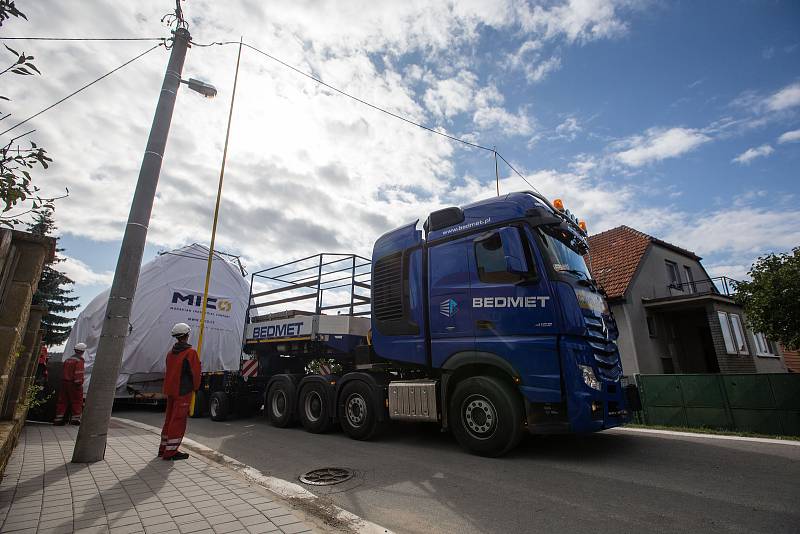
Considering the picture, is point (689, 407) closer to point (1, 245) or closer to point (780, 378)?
point (780, 378)

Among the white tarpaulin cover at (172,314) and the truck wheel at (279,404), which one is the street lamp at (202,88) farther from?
the white tarpaulin cover at (172,314)

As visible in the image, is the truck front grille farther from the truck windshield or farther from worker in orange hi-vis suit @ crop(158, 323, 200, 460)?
worker in orange hi-vis suit @ crop(158, 323, 200, 460)

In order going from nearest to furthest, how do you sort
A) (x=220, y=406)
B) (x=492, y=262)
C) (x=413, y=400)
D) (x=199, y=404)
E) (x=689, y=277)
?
(x=492, y=262) → (x=413, y=400) → (x=220, y=406) → (x=199, y=404) → (x=689, y=277)

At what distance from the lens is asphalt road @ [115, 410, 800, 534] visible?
3.21 meters

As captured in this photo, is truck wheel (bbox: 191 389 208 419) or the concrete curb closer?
the concrete curb

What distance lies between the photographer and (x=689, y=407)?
9.33 m

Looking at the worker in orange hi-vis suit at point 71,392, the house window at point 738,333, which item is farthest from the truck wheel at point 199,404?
the house window at point 738,333

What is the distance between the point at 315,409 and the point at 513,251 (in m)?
5.08

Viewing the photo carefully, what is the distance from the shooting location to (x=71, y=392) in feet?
29.8

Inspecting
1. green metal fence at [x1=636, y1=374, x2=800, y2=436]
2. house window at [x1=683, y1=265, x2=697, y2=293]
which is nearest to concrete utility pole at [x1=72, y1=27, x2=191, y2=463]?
green metal fence at [x1=636, y1=374, x2=800, y2=436]

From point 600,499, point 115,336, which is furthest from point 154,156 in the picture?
point 600,499

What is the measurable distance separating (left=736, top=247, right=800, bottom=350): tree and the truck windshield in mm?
5838

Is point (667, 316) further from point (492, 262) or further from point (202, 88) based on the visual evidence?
point (202, 88)

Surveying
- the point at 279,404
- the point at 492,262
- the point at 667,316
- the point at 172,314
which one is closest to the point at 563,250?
the point at 492,262
